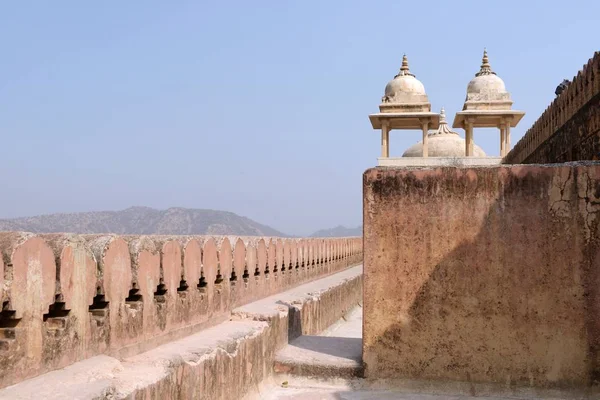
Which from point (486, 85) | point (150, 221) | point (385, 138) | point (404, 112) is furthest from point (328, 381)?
point (150, 221)

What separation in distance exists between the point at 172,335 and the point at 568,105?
14.3 feet

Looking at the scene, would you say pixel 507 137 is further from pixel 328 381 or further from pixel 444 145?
pixel 328 381

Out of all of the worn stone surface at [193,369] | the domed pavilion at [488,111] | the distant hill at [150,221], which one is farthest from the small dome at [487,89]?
the distant hill at [150,221]

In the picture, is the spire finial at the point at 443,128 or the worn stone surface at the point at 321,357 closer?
the worn stone surface at the point at 321,357

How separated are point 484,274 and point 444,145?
57.6ft

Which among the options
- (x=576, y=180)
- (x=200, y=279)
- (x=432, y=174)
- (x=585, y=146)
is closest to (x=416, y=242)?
(x=432, y=174)

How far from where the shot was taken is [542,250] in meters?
4.47

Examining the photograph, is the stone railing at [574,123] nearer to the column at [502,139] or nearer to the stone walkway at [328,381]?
the stone walkway at [328,381]

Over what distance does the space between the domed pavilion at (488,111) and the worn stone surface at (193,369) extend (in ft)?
44.1

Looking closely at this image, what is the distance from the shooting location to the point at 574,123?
20.1 ft

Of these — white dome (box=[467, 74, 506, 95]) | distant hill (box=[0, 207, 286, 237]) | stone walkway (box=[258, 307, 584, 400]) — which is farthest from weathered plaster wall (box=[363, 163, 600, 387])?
distant hill (box=[0, 207, 286, 237])

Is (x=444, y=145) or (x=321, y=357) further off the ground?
(x=444, y=145)

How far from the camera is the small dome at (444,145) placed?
21.3m

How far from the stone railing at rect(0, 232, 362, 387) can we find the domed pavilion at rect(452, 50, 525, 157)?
14.0 m
